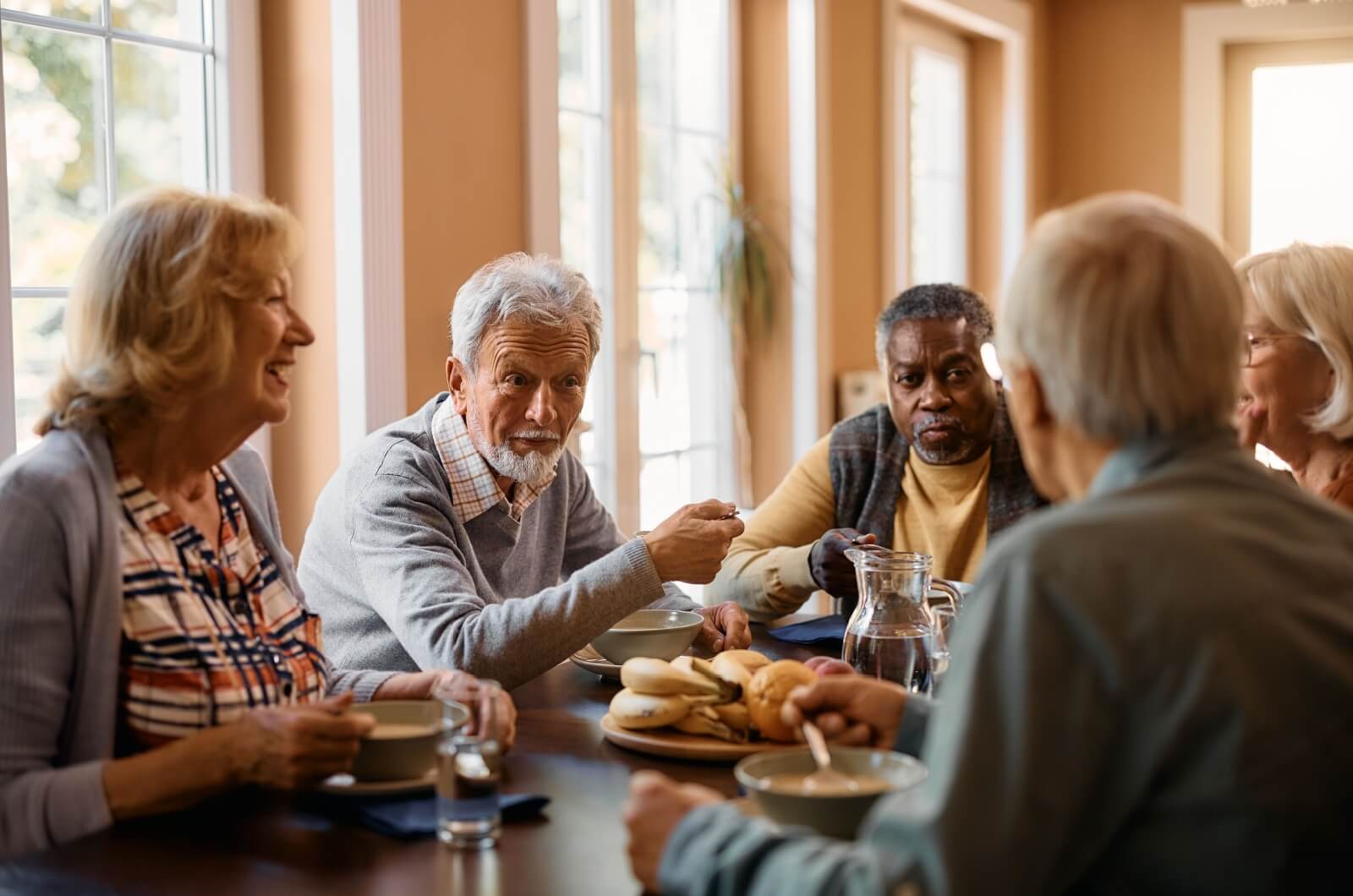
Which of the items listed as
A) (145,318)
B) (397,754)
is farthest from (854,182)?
(397,754)

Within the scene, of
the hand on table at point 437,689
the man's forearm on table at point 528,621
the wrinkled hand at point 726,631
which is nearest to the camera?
the hand on table at point 437,689

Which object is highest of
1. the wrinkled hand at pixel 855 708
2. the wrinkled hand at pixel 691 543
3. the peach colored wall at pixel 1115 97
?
the peach colored wall at pixel 1115 97

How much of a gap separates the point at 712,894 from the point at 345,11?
2.15 m

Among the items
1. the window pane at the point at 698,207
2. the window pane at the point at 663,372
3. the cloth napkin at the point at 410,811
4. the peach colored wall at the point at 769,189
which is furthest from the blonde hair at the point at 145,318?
the peach colored wall at the point at 769,189

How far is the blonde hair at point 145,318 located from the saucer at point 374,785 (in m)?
0.43

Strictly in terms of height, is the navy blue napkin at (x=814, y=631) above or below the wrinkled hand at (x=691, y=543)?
below

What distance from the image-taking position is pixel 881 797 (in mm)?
1146

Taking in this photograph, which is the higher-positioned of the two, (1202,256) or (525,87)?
(525,87)

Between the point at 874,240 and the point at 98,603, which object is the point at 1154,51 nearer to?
the point at 874,240

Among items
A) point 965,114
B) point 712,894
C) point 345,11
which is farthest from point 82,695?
point 965,114

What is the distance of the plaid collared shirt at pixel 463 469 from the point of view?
212cm

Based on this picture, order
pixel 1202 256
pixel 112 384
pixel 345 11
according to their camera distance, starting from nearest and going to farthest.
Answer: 1. pixel 1202 256
2. pixel 112 384
3. pixel 345 11

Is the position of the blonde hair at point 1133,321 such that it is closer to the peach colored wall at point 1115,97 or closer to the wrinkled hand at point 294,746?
the wrinkled hand at point 294,746

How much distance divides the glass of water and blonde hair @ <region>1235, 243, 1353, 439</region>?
162cm
